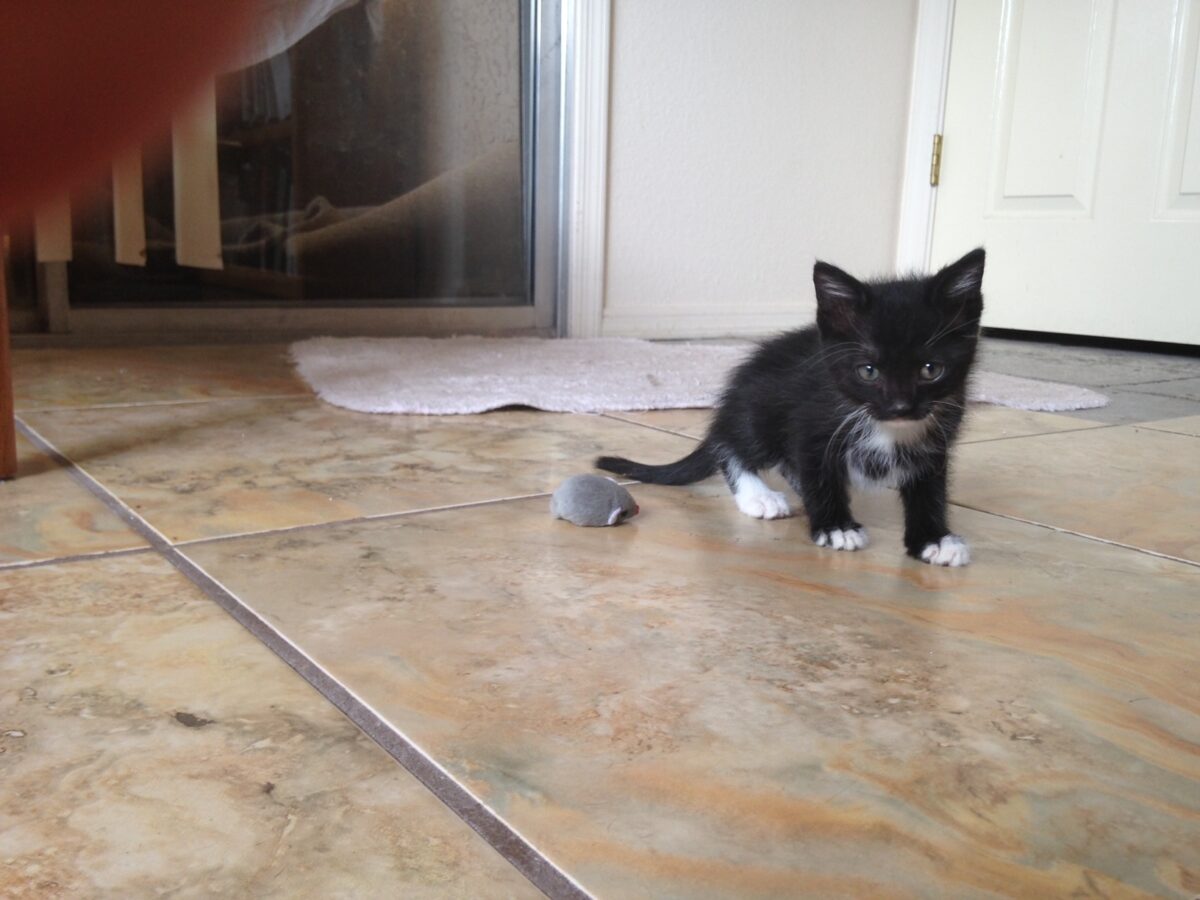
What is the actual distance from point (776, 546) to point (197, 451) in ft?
2.65

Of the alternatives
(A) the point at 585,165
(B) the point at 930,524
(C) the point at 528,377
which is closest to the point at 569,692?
(B) the point at 930,524

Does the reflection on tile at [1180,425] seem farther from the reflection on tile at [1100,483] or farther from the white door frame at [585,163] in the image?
the white door frame at [585,163]

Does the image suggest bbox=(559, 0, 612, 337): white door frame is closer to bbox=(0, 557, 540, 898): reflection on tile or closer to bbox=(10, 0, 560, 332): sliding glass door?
bbox=(10, 0, 560, 332): sliding glass door

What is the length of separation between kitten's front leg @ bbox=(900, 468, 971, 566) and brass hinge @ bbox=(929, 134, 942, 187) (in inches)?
96.8

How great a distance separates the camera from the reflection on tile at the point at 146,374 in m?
1.87

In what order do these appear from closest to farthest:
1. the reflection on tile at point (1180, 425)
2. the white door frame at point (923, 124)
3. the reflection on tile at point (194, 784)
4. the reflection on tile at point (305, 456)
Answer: the reflection on tile at point (194, 784) < the reflection on tile at point (305, 456) < the reflection on tile at point (1180, 425) < the white door frame at point (923, 124)

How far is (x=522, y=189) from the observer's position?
300 cm

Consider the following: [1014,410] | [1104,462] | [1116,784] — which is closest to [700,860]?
[1116,784]

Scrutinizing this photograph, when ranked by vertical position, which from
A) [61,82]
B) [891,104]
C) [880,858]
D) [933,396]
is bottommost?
[880,858]

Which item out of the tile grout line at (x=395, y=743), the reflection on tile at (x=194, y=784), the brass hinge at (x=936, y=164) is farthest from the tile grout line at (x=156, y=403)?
the brass hinge at (x=936, y=164)

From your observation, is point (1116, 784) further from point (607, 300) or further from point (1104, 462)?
point (607, 300)

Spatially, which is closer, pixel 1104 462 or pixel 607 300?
pixel 1104 462

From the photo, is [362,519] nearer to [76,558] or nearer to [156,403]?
[76,558]

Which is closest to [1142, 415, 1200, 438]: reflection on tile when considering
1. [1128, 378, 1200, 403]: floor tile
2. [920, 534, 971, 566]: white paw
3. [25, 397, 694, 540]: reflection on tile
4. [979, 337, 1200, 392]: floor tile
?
[1128, 378, 1200, 403]: floor tile
